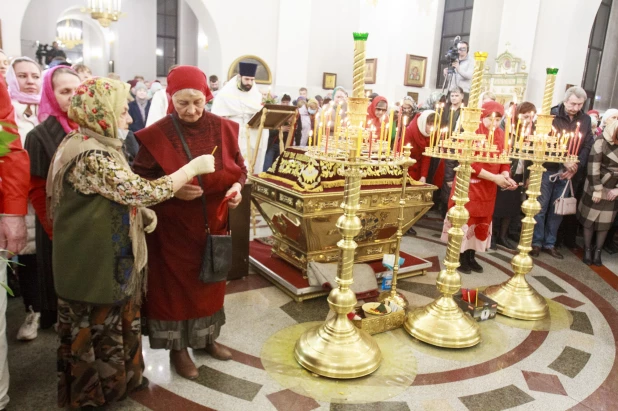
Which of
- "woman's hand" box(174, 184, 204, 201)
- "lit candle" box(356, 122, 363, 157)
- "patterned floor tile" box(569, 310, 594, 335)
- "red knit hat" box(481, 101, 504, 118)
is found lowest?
"patterned floor tile" box(569, 310, 594, 335)

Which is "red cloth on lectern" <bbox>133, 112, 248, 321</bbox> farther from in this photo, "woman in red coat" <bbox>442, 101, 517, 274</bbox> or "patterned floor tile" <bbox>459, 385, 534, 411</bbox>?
"woman in red coat" <bbox>442, 101, 517, 274</bbox>

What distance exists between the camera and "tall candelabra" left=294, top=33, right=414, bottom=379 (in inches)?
97.3

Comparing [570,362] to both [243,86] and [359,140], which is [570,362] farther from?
[243,86]

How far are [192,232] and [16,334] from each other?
61.7 inches

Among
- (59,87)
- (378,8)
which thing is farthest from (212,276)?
(378,8)

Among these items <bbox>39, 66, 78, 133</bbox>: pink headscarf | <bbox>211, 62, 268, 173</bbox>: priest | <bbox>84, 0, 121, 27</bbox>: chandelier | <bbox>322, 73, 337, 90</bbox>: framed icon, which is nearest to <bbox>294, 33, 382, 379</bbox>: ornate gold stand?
<bbox>39, 66, 78, 133</bbox>: pink headscarf

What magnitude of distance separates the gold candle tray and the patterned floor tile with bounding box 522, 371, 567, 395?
871mm

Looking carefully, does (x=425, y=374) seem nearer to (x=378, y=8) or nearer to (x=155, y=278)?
(x=155, y=278)

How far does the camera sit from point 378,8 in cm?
1220

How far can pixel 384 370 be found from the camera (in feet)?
9.54

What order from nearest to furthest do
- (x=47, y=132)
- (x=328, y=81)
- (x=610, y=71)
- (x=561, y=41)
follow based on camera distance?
(x=47, y=132), (x=561, y=41), (x=610, y=71), (x=328, y=81)

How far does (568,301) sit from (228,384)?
3139 millimetres

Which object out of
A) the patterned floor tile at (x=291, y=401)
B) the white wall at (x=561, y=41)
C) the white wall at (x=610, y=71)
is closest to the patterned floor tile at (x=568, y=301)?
the patterned floor tile at (x=291, y=401)

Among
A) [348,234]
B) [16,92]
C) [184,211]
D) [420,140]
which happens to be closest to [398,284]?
[348,234]
